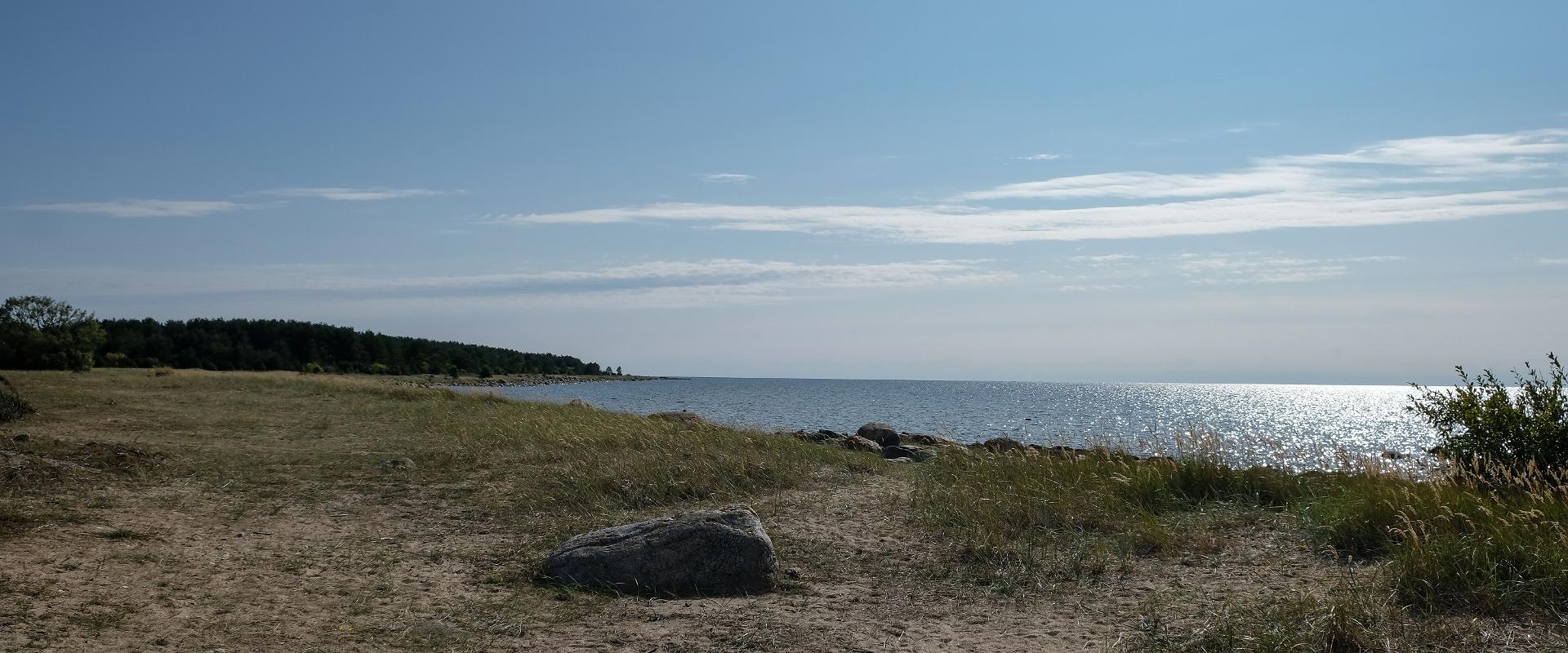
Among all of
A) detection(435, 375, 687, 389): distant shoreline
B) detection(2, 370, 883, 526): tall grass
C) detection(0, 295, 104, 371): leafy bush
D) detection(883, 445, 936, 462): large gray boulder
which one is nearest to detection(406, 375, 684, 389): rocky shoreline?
detection(435, 375, 687, 389): distant shoreline

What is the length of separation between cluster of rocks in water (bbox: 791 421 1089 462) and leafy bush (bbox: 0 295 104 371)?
1520 inches

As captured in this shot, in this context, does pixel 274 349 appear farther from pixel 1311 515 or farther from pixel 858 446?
pixel 1311 515

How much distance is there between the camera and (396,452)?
1488 cm

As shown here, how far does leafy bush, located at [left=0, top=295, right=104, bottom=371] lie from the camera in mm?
42438

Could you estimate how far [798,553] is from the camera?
8.22 m

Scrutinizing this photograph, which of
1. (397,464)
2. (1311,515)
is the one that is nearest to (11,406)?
(397,464)

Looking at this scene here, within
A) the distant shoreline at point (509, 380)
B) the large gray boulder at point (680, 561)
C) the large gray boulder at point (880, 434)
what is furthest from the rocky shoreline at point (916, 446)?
the distant shoreline at point (509, 380)

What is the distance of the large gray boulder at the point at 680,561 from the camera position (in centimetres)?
695

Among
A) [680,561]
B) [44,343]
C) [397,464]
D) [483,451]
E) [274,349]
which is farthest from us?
[274,349]

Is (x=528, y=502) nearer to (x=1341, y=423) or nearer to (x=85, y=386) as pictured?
(x=85, y=386)

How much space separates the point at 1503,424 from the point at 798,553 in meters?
7.24

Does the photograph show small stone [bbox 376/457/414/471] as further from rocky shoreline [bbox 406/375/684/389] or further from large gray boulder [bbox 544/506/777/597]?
rocky shoreline [bbox 406/375/684/389]

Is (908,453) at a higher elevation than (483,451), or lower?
lower

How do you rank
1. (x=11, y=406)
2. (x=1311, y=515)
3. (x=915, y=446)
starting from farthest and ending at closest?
(x=915, y=446) → (x=11, y=406) → (x=1311, y=515)
